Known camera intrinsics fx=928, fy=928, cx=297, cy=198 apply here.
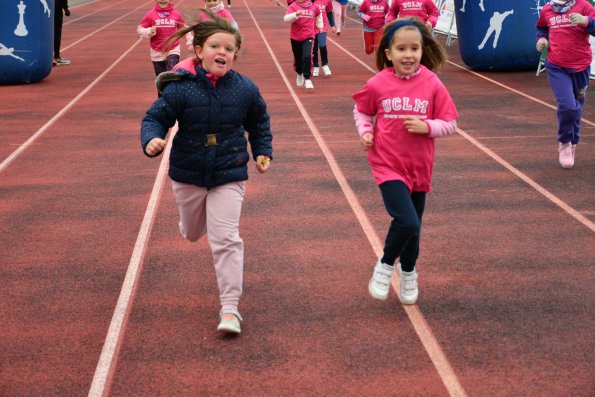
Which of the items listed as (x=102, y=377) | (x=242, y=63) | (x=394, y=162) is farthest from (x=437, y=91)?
(x=242, y=63)

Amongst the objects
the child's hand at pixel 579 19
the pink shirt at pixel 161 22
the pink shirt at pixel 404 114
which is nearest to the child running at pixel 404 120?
the pink shirt at pixel 404 114

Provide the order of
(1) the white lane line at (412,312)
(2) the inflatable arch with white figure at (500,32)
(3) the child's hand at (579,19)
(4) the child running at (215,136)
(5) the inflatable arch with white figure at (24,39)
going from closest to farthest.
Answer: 1. (1) the white lane line at (412,312)
2. (4) the child running at (215,136)
3. (3) the child's hand at (579,19)
4. (5) the inflatable arch with white figure at (24,39)
5. (2) the inflatable arch with white figure at (500,32)

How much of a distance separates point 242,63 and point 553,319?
1432cm

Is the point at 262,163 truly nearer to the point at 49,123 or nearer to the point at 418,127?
the point at 418,127

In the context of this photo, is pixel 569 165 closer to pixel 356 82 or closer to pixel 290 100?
pixel 290 100

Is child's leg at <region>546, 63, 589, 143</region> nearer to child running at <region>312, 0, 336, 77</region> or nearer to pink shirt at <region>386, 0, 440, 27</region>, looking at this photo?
pink shirt at <region>386, 0, 440, 27</region>

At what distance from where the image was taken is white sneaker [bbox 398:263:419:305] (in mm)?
5207

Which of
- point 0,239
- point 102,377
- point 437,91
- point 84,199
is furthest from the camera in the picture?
point 84,199

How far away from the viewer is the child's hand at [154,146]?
4.47m

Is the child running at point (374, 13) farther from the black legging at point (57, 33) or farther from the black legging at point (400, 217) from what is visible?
the black legging at point (400, 217)

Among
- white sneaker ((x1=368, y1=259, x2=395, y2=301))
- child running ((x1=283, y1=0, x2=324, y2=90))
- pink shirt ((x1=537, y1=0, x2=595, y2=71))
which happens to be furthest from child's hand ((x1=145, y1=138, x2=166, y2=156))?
child running ((x1=283, y1=0, x2=324, y2=90))

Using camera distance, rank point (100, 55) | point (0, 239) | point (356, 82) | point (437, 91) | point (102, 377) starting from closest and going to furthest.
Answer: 1. point (102, 377)
2. point (437, 91)
3. point (0, 239)
4. point (356, 82)
5. point (100, 55)

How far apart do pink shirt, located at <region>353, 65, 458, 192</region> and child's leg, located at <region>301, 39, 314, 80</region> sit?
9699mm

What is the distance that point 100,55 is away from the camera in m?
20.8
